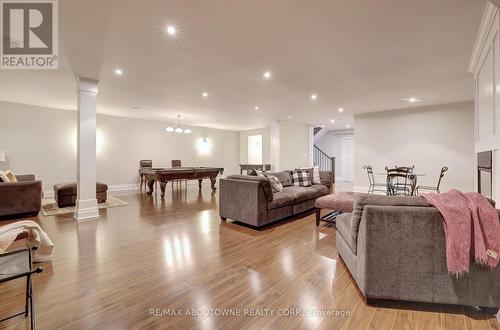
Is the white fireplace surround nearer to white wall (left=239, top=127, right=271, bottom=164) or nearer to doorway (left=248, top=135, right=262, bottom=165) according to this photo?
white wall (left=239, top=127, right=271, bottom=164)

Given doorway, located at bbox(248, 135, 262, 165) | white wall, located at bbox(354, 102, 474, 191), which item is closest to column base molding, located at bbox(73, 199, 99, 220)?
white wall, located at bbox(354, 102, 474, 191)

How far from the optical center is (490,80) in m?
2.62

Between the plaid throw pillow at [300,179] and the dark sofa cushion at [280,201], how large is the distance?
1.17 metres

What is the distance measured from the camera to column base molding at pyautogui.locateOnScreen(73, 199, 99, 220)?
13.3 ft

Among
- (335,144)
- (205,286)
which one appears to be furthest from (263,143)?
(205,286)

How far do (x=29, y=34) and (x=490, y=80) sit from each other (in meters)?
5.47

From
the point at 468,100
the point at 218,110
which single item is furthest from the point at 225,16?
the point at 468,100

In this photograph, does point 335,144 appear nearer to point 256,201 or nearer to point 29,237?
point 256,201

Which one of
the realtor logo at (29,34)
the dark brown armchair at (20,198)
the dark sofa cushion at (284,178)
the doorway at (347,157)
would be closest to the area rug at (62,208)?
the dark brown armchair at (20,198)

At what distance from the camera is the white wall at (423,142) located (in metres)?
5.81

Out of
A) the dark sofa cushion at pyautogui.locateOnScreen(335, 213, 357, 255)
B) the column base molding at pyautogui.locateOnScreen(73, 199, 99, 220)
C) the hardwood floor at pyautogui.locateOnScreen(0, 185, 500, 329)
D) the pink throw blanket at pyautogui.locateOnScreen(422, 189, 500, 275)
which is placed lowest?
the hardwood floor at pyautogui.locateOnScreen(0, 185, 500, 329)

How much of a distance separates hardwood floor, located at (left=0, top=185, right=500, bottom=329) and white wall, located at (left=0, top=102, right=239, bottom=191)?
171 inches

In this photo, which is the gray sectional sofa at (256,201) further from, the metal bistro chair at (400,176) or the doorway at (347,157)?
the doorway at (347,157)

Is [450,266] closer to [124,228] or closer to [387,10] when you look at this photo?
[387,10]
